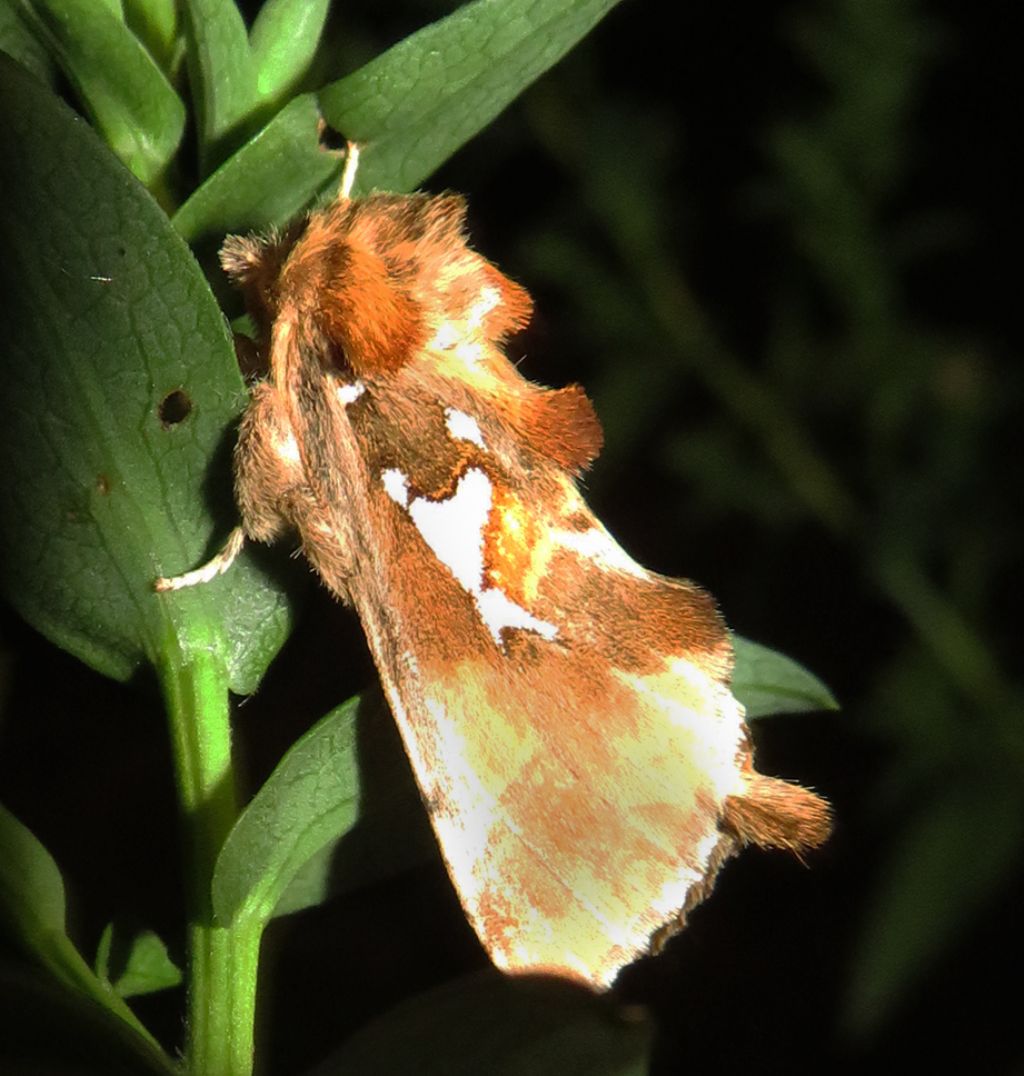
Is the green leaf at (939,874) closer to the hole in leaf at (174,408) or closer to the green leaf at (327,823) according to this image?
the green leaf at (327,823)

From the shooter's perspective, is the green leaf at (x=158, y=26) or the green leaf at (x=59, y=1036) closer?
the green leaf at (x=59, y=1036)

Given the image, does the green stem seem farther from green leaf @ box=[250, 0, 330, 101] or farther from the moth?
green leaf @ box=[250, 0, 330, 101]

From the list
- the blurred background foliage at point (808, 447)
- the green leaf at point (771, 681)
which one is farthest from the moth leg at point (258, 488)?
the blurred background foliage at point (808, 447)

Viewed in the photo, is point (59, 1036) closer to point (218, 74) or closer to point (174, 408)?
point (174, 408)

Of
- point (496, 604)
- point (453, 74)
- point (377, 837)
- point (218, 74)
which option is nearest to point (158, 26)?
point (218, 74)

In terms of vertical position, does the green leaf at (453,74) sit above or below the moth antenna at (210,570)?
above

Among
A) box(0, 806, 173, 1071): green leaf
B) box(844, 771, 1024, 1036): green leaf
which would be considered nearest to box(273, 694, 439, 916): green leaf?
box(0, 806, 173, 1071): green leaf

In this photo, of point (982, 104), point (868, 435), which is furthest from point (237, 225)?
point (982, 104)
